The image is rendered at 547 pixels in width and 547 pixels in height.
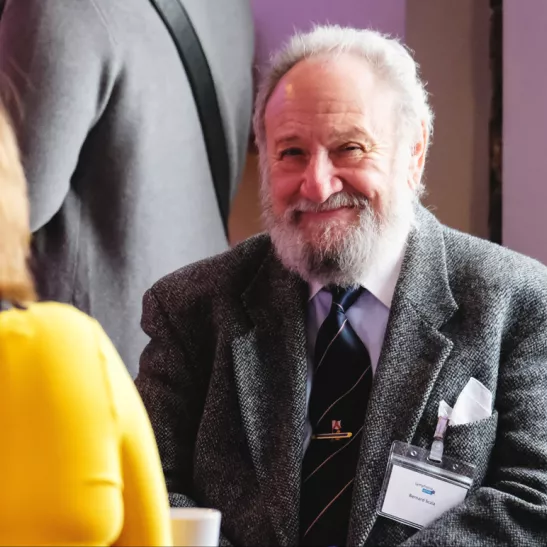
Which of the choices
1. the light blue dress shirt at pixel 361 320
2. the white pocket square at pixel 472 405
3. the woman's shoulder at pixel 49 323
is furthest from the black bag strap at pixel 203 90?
the woman's shoulder at pixel 49 323

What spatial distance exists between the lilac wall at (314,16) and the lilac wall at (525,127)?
0.28 m

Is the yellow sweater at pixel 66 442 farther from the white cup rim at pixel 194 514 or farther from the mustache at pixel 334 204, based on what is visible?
the mustache at pixel 334 204

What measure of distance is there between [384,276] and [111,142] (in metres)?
0.61

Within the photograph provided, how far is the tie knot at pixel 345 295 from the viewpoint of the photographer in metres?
1.28

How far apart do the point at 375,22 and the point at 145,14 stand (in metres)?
0.56

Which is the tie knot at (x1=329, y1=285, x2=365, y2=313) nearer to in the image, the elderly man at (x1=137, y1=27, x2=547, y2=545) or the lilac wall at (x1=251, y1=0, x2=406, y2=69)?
the elderly man at (x1=137, y1=27, x2=547, y2=545)

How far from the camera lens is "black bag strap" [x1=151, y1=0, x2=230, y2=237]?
1.63 metres

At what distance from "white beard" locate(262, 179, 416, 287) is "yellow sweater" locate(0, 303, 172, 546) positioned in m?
0.58

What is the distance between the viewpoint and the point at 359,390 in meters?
1.21

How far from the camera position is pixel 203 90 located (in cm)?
171

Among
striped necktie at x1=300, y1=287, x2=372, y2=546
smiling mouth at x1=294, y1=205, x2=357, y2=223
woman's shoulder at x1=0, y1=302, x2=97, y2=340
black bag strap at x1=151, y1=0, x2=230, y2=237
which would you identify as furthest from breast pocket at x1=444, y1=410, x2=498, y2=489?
black bag strap at x1=151, y1=0, x2=230, y2=237

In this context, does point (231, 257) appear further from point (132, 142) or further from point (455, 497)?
point (455, 497)

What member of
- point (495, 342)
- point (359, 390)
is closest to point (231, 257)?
point (359, 390)

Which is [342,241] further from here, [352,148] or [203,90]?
[203,90]
